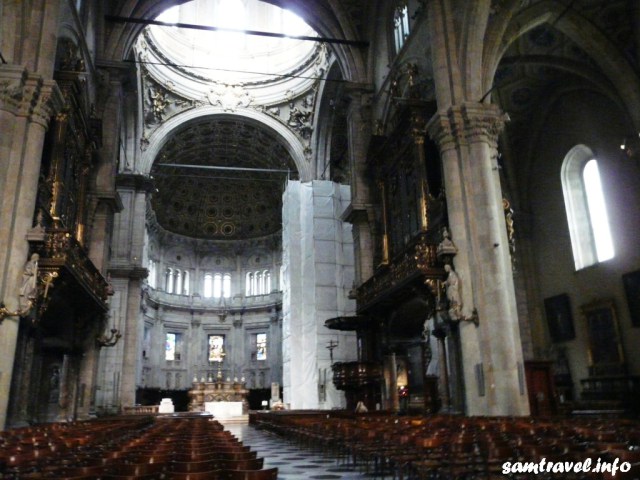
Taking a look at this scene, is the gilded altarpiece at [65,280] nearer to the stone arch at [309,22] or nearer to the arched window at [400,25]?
the stone arch at [309,22]

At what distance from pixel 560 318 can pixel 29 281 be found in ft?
60.9

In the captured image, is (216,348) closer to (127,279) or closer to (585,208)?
(127,279)

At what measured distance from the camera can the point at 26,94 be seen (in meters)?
13.0

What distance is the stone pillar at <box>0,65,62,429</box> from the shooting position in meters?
11.7

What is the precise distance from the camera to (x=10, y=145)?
41.8 ft

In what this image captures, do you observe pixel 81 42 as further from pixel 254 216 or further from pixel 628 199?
pixel 254 216

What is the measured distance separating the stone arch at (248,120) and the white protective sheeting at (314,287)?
2.81m

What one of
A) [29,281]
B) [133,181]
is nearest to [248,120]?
[133,181]

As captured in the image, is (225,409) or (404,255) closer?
(404,255)

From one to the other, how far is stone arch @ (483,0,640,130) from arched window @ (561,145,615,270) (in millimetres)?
4023

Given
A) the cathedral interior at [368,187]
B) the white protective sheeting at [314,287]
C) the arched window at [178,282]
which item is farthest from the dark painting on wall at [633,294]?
the arched window at [178,282]

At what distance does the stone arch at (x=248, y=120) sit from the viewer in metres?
31.6

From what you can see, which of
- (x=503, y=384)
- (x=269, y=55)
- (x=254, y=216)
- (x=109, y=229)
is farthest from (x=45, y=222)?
(x=254, y=216)

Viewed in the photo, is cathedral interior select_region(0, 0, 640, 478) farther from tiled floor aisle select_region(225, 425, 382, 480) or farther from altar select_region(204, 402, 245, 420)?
tiled floor aisle select_region(225, 425, 382, 480)
